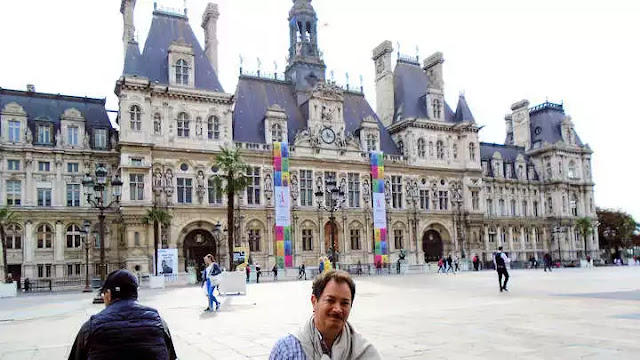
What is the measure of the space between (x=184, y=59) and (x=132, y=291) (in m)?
46.6

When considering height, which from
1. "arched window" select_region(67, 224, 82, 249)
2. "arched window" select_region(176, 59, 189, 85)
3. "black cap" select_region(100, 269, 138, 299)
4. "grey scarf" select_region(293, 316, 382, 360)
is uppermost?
"arched window" select_region(176, 59, 189, 85)

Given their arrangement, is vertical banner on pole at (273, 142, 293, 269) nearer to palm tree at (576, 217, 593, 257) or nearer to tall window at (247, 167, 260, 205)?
tall window at (247, 167, 260, 205)

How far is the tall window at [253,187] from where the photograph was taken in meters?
50.3

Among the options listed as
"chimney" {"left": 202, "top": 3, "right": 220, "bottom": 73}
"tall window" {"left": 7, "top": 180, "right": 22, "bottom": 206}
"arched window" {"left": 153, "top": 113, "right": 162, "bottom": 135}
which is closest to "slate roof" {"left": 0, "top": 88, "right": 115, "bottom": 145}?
"tall window" {"left": 7, "top": 180, "right": 22, "bottom": 206}

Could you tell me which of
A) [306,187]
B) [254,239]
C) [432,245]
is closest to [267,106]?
[306,187]

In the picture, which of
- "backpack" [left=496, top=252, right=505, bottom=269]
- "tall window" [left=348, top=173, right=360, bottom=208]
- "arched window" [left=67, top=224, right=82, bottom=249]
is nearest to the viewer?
"backpack" [left=496, top=252, right=505, bottom=269]

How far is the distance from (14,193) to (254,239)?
1867 centimetres

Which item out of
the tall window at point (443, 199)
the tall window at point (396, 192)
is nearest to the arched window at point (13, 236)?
the tall window at point (396, 192)

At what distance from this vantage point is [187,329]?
45.8 ft

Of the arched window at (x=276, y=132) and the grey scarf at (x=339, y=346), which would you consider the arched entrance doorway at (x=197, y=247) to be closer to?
the arched window at (x=276, y=132)

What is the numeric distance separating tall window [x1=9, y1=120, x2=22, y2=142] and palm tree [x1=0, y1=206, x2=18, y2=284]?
5.49 m

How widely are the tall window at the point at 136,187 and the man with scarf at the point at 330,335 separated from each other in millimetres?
42968

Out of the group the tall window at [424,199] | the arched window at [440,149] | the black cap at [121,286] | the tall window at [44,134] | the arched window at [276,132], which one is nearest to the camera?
the black cap at [121,286]

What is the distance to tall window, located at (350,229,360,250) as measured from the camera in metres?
54.5
